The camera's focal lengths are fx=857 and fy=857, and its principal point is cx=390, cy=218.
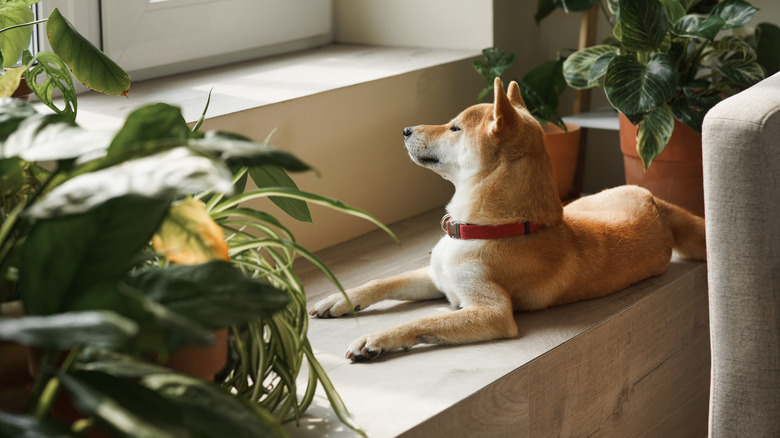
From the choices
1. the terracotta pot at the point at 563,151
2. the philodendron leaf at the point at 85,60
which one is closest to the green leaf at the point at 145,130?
the philodendron leaf at the point at 85,60

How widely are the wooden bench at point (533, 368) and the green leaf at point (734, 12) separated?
0.52 m

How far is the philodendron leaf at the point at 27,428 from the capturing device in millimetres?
600

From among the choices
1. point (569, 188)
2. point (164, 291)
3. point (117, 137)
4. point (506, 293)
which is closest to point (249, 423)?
point (164, 291)

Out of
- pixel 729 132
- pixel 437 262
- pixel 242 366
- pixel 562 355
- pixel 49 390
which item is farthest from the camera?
pixel 437 262

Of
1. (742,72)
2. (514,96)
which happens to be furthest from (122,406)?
(742,72)

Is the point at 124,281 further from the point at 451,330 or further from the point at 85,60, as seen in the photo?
the point at 451,330

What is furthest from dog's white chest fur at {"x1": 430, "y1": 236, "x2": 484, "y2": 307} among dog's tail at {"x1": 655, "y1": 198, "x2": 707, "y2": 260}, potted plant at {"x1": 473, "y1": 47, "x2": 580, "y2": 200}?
potted plant at {"x1": 473, "y1": 47, "x2": 580, "y2": 200}

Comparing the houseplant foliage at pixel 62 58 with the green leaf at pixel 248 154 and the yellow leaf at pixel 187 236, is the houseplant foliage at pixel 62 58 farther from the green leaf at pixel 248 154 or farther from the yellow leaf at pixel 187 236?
the green leaf at pixel 248 154

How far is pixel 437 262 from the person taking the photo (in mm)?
1562

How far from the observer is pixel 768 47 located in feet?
6.74

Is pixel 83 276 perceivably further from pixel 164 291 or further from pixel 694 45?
pixel 694 45

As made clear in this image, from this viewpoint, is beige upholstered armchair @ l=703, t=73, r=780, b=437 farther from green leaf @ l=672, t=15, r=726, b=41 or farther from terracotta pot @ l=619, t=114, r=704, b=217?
terracotta pot @ l=619, t=114, r=704, b=217

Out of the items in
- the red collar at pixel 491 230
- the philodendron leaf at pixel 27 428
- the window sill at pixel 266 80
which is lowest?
the red collar at pixel 491 230

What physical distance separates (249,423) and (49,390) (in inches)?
6.2
